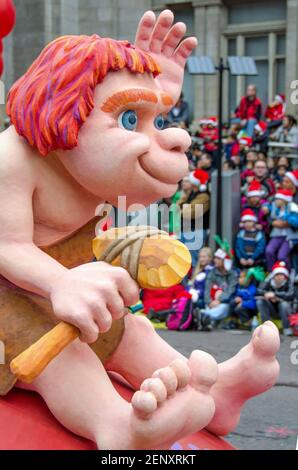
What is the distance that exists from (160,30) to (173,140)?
1.34 feet

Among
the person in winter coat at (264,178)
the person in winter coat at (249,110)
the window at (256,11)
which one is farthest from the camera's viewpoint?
the window at (256,11)

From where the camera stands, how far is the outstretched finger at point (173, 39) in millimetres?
2242

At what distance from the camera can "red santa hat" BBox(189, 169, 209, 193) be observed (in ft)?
26.3

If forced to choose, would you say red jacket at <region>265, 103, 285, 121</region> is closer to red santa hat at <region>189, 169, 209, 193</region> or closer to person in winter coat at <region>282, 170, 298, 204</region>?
red santa hat at <region>189, 169, 209, 193</region>

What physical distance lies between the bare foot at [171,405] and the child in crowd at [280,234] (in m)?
4.98

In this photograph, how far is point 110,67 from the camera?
1.98m

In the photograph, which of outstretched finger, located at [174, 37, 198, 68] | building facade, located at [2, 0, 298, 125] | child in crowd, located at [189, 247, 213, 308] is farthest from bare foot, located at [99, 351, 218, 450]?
building facade, located at [2, 0, 298, 125]

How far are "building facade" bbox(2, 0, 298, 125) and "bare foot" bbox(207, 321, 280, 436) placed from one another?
425 inches

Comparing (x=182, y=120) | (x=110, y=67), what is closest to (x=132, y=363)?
(x=110, y=67)

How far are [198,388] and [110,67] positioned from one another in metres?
0.87

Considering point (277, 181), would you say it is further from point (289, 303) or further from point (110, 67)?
point (110, 67)

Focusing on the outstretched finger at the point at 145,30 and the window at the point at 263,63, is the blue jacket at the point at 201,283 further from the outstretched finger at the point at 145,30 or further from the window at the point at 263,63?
the window at the point at 263,63


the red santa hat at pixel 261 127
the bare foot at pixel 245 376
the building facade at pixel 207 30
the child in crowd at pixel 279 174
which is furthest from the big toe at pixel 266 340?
the building facade at pixel 207 30

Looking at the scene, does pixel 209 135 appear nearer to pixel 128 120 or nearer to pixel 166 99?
pixel 166 99
